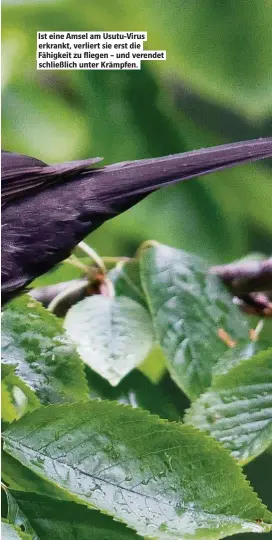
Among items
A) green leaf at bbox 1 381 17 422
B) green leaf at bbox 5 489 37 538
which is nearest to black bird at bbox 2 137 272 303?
green leaf at bbox 1 381 17 422

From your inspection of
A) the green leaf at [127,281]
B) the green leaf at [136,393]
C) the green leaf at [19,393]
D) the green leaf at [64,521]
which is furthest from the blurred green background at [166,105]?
the green leaf at [64,521]

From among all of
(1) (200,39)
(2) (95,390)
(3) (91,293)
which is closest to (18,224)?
(3) (91,293)

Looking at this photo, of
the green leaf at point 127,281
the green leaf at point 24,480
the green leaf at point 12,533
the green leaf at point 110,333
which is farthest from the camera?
the green leaf at point 127,281

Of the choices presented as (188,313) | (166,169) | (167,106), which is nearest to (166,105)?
(167,106)

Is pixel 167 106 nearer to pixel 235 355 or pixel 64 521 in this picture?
pixel 235 355

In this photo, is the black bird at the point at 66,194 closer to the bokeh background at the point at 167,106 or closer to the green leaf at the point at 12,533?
the bokeh background at the point at 167,106

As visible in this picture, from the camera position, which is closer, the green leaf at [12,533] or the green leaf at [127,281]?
the green leaf at [12,533]

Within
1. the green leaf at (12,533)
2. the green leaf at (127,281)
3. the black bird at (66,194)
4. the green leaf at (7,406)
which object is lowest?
the green leaf at (12,533)

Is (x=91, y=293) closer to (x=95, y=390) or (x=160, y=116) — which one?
(x=95, y=390)
